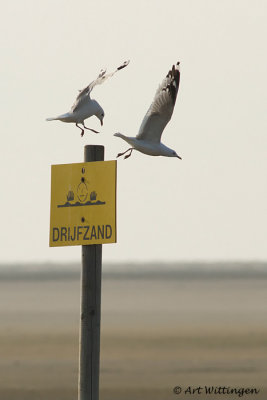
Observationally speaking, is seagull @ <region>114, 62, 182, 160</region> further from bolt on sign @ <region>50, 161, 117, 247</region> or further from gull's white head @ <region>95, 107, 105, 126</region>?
bolt on sign @ <region>50, 161, 117, 247</region>

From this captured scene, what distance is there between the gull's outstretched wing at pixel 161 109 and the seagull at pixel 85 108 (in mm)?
294

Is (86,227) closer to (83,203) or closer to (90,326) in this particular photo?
(83,203)

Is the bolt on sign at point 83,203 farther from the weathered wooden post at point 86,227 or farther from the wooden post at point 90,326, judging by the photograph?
the wooden post at point 90,326

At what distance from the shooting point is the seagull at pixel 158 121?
36.3 feet

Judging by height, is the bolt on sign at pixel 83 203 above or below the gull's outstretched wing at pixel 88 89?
below

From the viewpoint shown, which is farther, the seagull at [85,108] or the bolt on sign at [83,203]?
the seagull at [85,108]

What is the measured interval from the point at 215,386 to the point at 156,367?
1.96m

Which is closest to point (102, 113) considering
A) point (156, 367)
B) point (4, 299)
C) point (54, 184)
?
point (54, 184)

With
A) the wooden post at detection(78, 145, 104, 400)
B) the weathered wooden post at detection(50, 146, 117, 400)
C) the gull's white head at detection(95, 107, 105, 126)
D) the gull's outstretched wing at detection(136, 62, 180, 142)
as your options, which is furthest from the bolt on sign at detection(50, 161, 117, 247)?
the gull's white head at detection(95, 107, 105, 126)

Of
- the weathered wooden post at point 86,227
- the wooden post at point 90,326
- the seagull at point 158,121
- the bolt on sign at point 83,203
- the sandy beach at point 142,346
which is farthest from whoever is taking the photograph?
the sandy beach at point 142,346

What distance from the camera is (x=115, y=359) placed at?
2192 centimetres

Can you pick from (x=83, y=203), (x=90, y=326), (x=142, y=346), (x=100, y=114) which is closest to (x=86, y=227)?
(x=83, y=203)

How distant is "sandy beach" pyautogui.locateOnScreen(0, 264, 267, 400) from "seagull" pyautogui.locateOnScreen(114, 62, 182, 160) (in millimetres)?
6599

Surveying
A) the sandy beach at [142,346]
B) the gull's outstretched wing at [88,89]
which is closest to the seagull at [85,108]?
the gull's outstretched wing at [88,89]
